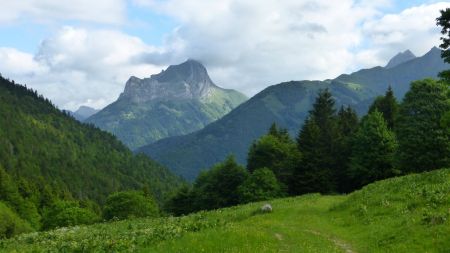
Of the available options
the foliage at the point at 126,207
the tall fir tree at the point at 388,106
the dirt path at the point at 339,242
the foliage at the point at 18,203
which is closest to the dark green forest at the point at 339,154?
the tall fir tree at the point at 388,106

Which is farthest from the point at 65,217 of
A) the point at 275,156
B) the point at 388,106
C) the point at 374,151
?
the point at 388,106

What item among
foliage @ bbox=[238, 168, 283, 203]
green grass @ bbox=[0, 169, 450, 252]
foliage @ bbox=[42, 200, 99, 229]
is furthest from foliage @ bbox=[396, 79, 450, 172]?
foliage @ bbox=[42, 200, 99, 229]

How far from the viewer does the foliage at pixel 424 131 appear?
62.7 metres

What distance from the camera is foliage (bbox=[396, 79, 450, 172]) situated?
62656mm

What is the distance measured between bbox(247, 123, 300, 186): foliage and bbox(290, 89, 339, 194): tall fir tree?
16.2ft

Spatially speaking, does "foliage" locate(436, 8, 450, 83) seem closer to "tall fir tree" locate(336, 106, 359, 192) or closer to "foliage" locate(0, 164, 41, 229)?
"tall fir tree" locate(336, 106, 359, 192)

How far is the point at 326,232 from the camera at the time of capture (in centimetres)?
3519

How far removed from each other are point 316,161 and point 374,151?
438 inches

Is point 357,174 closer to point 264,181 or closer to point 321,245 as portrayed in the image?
point 264,181

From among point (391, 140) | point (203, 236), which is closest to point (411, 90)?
point (391, 140)

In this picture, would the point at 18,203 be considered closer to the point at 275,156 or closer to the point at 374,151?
the point at 275,156

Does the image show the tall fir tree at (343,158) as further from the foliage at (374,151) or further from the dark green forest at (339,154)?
the foliage at (374,151)

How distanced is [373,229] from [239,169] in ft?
212

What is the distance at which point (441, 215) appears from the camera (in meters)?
29.5
